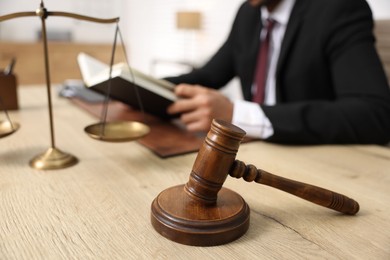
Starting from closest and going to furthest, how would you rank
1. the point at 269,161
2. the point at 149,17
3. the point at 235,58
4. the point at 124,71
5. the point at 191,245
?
the point at 191,245
the point at 269,161
the point at 124,71
the point at 235,58
the point at 149,17

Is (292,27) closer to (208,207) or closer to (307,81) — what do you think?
(307,81)

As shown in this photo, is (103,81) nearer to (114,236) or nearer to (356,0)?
(114,236)

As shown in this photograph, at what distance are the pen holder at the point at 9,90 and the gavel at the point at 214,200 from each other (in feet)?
3.12

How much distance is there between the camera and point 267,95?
165 cm

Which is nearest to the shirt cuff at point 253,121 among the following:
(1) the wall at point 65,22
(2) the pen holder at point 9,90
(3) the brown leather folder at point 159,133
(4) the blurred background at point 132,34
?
(3) the brown leather folder at point 159,133

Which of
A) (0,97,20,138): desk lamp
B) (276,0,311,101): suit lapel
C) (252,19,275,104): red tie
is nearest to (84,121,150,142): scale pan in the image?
(0,97,20,138): desk lamp

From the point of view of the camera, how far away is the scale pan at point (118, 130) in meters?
0.75

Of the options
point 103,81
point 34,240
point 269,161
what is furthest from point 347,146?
point 34,240

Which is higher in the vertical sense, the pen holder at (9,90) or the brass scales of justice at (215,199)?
the brass scales of justice at (215,199)

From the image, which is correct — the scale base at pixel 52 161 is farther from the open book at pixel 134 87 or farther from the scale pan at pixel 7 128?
the open book at pixel 134 87

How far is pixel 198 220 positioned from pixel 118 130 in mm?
398

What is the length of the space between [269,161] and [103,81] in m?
0.48

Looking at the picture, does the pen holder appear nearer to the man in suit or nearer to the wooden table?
the wooden table

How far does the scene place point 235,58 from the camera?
1.87 m
